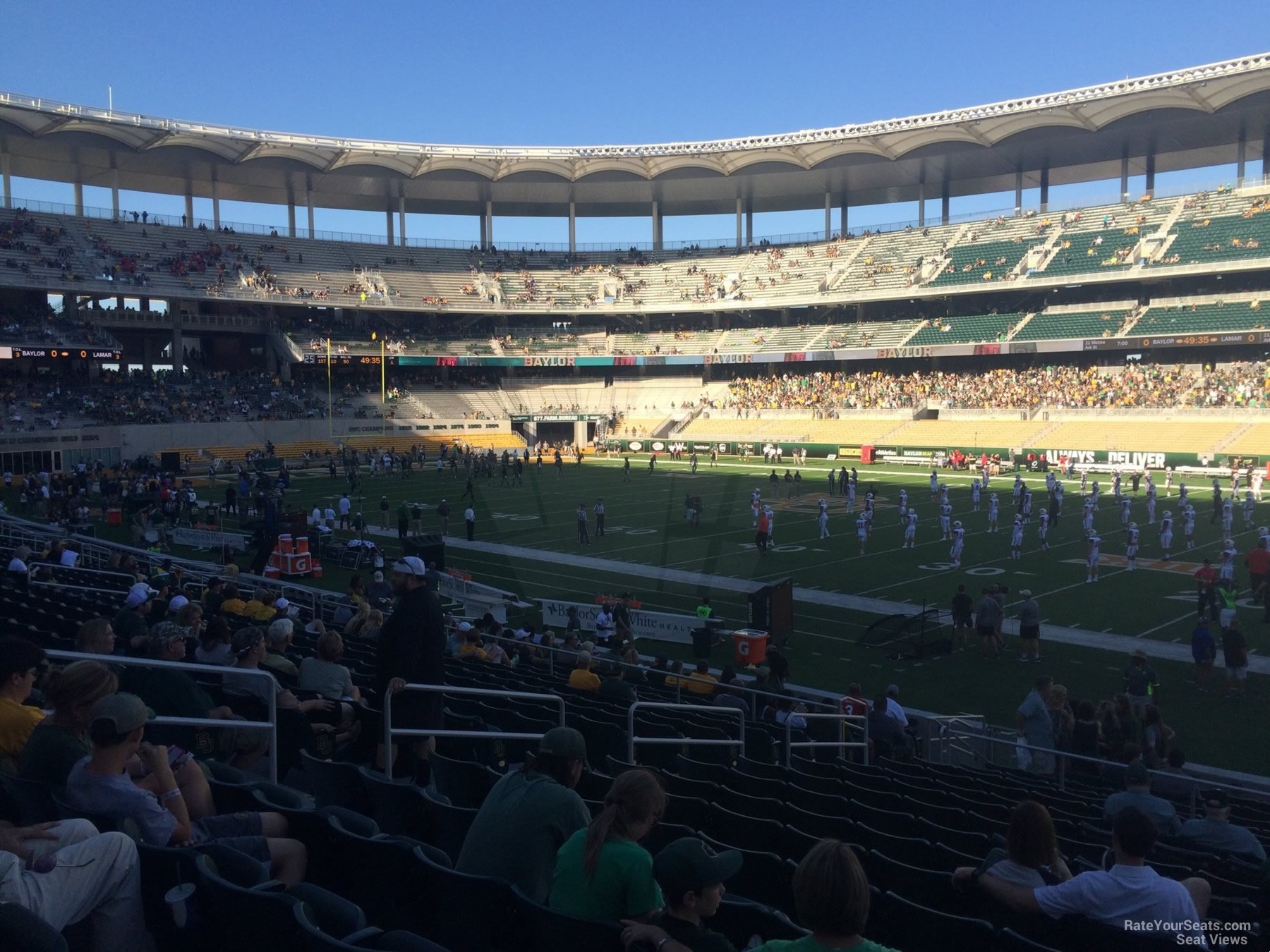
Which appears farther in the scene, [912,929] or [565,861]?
[912,929]

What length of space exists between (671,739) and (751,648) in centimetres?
923

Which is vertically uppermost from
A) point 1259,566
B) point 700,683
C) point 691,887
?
point 691,887

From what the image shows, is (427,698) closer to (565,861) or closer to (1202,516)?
(565,861)

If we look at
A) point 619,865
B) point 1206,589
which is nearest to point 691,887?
point 619,865

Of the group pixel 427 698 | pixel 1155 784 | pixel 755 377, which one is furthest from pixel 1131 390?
pixel 427 698

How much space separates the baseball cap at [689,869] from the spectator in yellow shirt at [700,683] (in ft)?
25.9

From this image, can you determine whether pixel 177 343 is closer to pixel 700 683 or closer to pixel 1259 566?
pixel 700 683

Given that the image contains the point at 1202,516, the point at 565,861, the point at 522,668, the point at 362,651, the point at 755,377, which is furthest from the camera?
the point at 755,377

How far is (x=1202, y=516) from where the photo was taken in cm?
3175

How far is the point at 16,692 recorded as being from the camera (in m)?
4.68

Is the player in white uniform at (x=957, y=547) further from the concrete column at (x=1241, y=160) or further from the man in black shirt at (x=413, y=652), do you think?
the concrete column at (x=1241, y=160)

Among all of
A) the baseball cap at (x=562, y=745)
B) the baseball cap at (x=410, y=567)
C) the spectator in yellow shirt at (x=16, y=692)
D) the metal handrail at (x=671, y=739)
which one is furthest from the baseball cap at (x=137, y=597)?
A: the baseball cap at (x=562, y=745)

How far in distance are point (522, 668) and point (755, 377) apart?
6042cm

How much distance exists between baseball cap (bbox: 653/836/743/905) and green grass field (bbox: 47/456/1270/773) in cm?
1143
